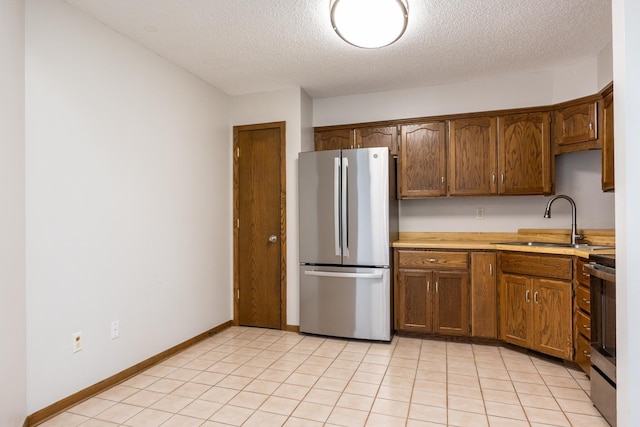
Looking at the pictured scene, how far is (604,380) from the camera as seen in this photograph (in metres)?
2.01

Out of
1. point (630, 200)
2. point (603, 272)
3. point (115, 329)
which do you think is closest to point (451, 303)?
point (603, 272)

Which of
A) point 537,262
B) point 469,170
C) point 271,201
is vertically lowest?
point 537,262

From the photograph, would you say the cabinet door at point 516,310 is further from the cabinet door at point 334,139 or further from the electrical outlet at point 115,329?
the electrical outlet at point 115,329

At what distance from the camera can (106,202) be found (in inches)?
96.9

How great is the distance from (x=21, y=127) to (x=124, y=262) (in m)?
1.07

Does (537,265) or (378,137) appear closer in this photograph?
(537,265)

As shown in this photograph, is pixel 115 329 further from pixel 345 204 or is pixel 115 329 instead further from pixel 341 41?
pixel 341 41

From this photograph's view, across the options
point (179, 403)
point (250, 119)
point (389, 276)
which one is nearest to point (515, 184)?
point (389, 276)

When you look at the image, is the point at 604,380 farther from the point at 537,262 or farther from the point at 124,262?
the point at 124,262

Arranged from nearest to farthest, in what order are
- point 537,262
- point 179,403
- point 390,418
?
point 390,418 → point 179,403 → point 537,262

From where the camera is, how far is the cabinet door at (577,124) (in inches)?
117

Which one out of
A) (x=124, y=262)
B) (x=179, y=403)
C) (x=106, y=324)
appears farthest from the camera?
(x=124, y=262)

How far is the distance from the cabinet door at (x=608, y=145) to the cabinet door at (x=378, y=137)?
167 centimetres

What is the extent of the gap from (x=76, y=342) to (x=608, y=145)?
3.86 metres
